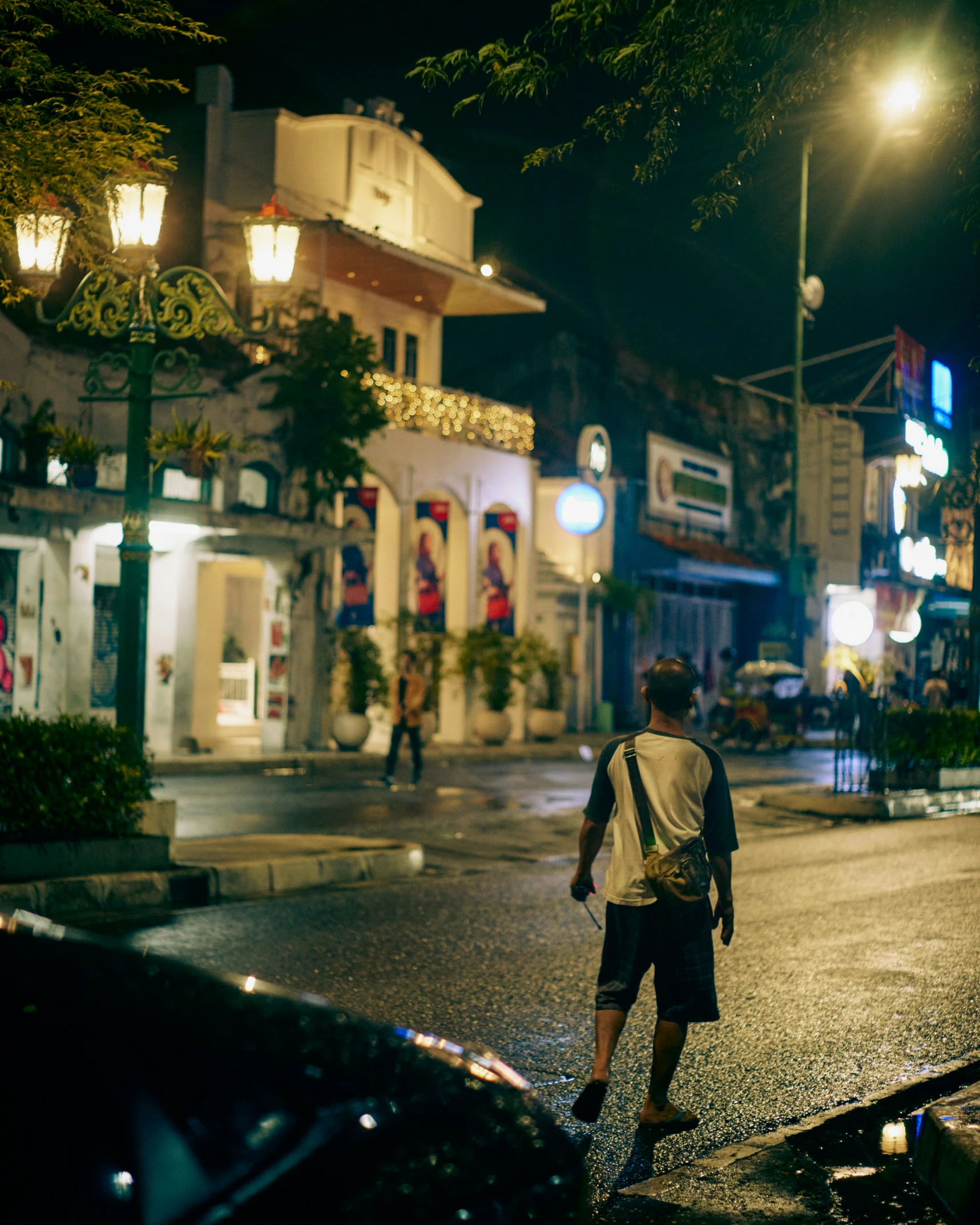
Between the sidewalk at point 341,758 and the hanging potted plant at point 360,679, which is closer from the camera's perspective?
the sidewalk at point 341,758

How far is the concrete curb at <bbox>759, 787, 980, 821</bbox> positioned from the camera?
655 inches

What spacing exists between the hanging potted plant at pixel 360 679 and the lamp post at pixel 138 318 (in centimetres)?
1119

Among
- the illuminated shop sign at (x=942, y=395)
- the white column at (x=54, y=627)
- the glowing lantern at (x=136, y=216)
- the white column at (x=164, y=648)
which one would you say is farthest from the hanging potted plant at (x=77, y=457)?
the illuminated shop sign at (x=942, y=395)

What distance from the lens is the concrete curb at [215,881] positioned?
29.6ft

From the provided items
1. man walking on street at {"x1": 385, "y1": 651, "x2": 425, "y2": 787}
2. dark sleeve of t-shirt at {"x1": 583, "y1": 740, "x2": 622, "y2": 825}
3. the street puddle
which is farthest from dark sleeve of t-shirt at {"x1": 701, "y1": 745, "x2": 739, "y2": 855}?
man walking on street at {"x1": 385, "y1": 651, "x2": 425, "y2": 787}

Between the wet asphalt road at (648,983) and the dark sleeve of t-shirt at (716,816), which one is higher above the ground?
the dark sleeve of t-shirt at (716,816)

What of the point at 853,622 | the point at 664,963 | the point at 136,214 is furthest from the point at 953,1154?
the point at 853,622

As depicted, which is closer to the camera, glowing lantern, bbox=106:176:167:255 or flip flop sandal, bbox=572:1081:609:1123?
flip flop sandal, bbox=572:1081:609:1123

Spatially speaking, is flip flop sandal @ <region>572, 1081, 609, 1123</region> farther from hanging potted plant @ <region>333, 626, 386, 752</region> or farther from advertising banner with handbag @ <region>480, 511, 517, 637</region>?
advertising banner with handbag @ <region>480, 511, 517, 637</region>

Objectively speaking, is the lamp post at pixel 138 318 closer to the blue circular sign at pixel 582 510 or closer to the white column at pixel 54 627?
the white column at pixel 54 627

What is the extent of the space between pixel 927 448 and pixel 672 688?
45109 mm

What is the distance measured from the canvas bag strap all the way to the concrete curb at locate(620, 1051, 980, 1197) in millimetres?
1066

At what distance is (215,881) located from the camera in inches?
400

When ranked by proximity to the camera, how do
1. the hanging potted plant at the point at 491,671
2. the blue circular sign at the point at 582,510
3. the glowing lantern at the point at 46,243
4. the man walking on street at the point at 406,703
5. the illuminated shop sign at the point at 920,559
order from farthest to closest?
the illuminated shop sign at the point at 920,559 → the blue circular sign at the point at 582,510 → the hanging potted plant at the point at 491,671 → the man walking on street at the point at 406,703 → the glowing lantern at the point at 46,243
